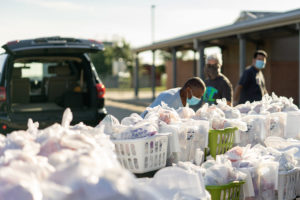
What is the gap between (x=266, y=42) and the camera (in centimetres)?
A: 2133

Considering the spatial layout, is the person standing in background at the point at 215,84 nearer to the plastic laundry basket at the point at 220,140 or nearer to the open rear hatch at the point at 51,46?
the open rear hatch at the point at 51,46

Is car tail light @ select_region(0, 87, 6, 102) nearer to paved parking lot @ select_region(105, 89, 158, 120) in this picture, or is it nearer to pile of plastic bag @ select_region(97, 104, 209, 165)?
pile of plastic bag @ select_region(97, 104, 209, 165)

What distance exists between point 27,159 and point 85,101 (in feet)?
18.4

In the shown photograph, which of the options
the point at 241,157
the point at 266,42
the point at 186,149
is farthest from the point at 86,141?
the point at 266,42

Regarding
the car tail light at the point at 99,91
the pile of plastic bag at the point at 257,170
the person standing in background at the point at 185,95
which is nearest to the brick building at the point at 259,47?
the car tail light at the point at 99,91

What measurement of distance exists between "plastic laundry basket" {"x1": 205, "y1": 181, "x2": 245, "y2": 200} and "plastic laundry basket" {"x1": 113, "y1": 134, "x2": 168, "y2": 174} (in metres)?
0.41

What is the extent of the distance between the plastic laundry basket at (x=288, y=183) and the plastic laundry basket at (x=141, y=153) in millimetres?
1069

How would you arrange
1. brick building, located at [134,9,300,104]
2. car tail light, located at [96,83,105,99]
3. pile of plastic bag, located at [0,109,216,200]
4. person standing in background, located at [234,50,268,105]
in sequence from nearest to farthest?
1. pile of plastic bag, located at [0,109,216,200]
2. person standing in background, located at [234,50,268,105]
3. car tail light, located at [96,83,105,99]
4. brick building, located at [134,9,300,104]

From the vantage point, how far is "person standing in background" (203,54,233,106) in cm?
588

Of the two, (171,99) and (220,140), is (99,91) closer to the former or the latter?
(171,99)

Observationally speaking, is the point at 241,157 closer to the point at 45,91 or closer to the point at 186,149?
the point at 186,149

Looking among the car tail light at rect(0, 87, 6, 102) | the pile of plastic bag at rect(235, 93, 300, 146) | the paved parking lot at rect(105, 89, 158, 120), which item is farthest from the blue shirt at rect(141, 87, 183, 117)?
the paved parking lot at rect(105, 89, 158, 120)

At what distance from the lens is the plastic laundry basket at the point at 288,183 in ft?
11.5

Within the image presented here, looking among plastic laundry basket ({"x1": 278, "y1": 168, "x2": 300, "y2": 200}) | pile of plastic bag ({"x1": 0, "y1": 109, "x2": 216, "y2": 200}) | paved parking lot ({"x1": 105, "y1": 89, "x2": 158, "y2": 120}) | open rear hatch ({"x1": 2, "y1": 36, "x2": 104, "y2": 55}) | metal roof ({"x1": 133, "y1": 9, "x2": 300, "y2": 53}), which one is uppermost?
metal roof ({"x1": 133, "y1": 9, "x2": 300, "y2": 53})
